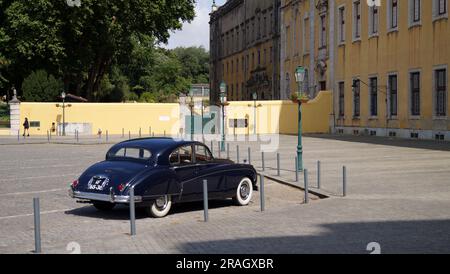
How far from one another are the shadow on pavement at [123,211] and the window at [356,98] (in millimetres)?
35057

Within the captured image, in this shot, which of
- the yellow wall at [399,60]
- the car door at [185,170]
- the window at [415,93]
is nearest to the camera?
the car door at [185,170]

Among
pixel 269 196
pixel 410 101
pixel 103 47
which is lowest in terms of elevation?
pixel 269 196

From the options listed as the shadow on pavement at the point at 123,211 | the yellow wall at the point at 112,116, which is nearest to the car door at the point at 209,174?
the shadow on pavement at the point at 123,211

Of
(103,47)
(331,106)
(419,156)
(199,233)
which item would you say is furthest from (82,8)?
(199,233)

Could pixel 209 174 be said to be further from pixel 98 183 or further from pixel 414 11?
pixel 414 11

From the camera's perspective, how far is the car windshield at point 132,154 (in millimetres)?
13588

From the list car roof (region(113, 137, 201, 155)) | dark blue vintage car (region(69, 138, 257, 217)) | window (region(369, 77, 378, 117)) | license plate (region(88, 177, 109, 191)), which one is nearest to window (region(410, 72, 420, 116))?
window (region(369, 77, 378, 117))

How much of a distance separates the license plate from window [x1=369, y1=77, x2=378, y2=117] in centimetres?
3549

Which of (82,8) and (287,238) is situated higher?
(82,8)

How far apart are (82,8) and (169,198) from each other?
44012 mm

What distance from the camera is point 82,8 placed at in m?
54.3

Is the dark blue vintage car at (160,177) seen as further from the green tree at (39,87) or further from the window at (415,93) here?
the green tree at (39,87)
